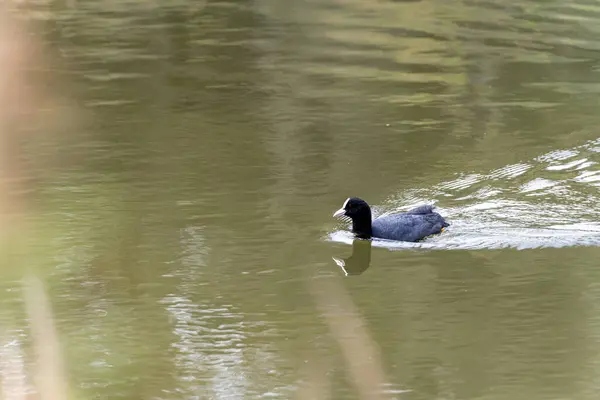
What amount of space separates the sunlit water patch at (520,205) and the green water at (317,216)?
33mm

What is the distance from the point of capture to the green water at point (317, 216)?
823 cm

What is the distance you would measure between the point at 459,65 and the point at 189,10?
27.0ft

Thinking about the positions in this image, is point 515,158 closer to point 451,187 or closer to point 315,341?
point 451,187

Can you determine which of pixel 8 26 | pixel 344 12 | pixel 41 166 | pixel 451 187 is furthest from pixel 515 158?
pixel 344 12

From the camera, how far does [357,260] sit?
10.8 meters

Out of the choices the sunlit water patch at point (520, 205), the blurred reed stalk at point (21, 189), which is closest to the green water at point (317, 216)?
the sunlit water patch at point (520, 205)

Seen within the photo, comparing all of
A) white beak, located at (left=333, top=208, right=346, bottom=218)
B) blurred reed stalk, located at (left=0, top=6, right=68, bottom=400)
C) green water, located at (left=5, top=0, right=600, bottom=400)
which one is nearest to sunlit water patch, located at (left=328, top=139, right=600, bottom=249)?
green water, located at (left=5, top=0, right=600, bottom=400)

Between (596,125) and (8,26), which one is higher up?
(8,26)

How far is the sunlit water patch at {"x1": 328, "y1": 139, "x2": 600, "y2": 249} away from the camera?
36.9 feet

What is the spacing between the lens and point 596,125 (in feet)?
50.7

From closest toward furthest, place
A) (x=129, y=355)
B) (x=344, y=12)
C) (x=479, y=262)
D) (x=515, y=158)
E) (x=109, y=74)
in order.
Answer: (x=129, y=355)
(x=479, y=262)
(x=515, y=158)
(x=109, y=74)
(x=344, y=12)

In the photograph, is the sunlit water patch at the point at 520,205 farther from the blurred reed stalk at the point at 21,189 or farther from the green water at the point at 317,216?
the blurred reed stalk at the point at 21,189

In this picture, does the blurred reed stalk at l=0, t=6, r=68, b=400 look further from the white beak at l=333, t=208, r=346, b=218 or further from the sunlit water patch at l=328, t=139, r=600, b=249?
the sunlit water patch at l=328, t=139, r=600, b=249

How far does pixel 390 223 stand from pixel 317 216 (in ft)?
2.81
